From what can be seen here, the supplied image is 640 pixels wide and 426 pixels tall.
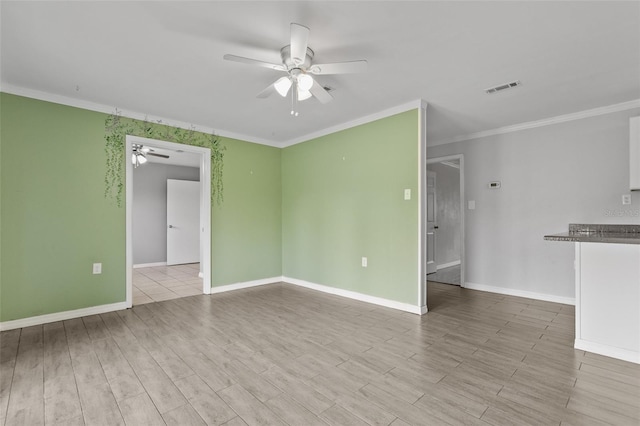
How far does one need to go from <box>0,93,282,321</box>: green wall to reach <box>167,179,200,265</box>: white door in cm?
343

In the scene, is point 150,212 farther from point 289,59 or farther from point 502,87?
point 502,87

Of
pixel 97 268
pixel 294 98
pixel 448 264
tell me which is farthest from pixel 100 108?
pixel 448 264

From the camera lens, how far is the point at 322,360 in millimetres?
2396

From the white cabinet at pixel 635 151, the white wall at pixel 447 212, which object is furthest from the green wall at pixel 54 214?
the white cabinet at pixel 635 151

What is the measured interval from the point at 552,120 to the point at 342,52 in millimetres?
3363

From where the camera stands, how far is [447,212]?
6398 mm

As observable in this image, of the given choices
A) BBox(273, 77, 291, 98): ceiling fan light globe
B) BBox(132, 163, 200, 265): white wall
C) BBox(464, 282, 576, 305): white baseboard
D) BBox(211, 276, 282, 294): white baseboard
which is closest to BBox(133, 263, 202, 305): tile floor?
BBox(211, 276, 282, 294): white baseboard

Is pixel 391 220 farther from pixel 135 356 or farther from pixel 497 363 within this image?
pixel 135 356

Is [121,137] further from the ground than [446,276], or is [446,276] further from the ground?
[121,137]

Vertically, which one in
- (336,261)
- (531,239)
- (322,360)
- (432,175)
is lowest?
(322,360)

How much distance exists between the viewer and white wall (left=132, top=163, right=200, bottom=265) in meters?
6.77

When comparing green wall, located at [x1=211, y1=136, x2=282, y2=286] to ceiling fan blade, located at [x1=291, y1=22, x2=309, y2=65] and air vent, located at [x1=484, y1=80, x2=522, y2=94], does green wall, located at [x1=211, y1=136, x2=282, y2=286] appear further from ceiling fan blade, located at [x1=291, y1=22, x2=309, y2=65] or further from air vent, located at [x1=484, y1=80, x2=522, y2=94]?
air vent, located at [x1=484, y1=80, x2=522, y2=94]

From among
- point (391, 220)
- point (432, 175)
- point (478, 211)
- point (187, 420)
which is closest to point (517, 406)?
point (187, 420)

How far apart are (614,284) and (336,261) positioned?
300cm
